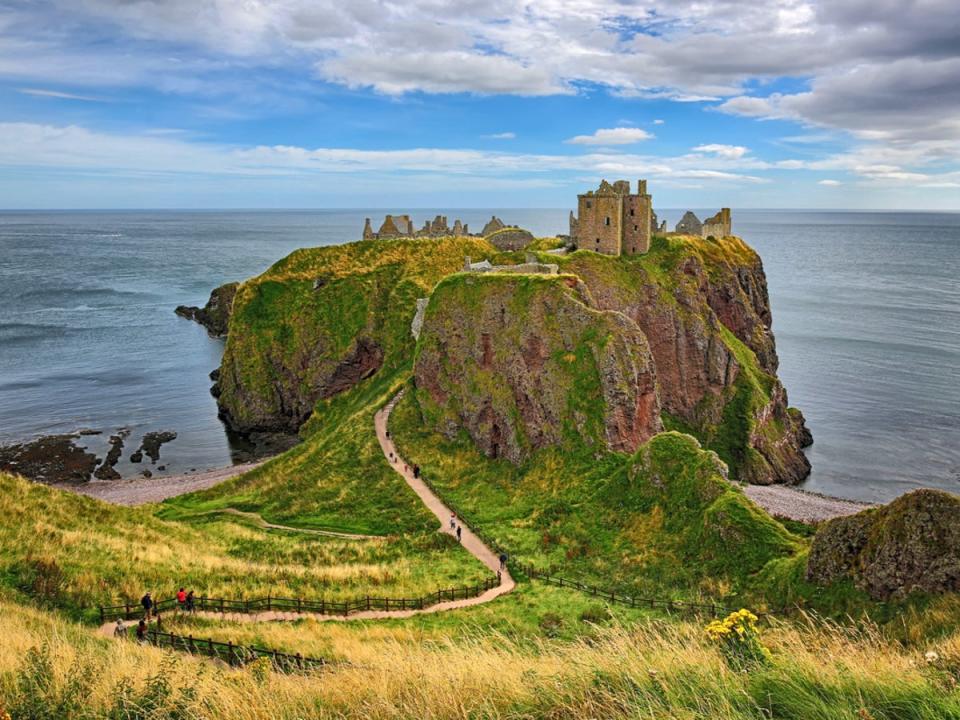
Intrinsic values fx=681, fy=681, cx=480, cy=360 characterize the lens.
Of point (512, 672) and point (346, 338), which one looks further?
point (346, 338)

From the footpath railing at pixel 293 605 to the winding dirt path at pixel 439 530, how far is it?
206mm

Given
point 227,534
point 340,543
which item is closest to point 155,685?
point 340,543

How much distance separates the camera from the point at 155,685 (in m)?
9.54

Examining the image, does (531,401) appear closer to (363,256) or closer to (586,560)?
(586,560)

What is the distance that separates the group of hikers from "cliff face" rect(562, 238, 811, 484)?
49.4 meters

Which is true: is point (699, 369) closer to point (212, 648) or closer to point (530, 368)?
point (530, 368)

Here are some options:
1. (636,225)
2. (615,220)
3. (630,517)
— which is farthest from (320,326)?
(630,517)

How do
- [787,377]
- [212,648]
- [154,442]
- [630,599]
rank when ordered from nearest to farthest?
[212,648]
[630,599]
[154,442]
[787,377]

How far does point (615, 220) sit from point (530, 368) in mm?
29827

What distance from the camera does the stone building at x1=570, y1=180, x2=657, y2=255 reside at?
237 ft

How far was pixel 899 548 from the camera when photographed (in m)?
22.8

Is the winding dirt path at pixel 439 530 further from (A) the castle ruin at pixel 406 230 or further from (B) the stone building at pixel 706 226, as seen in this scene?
(B) the stone building at pixel 706 226

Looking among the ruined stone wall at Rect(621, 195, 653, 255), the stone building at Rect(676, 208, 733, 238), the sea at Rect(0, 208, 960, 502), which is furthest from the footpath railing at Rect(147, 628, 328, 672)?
the stone building at Rect(676, 208, 733, 238)

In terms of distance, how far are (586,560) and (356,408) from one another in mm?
37185
